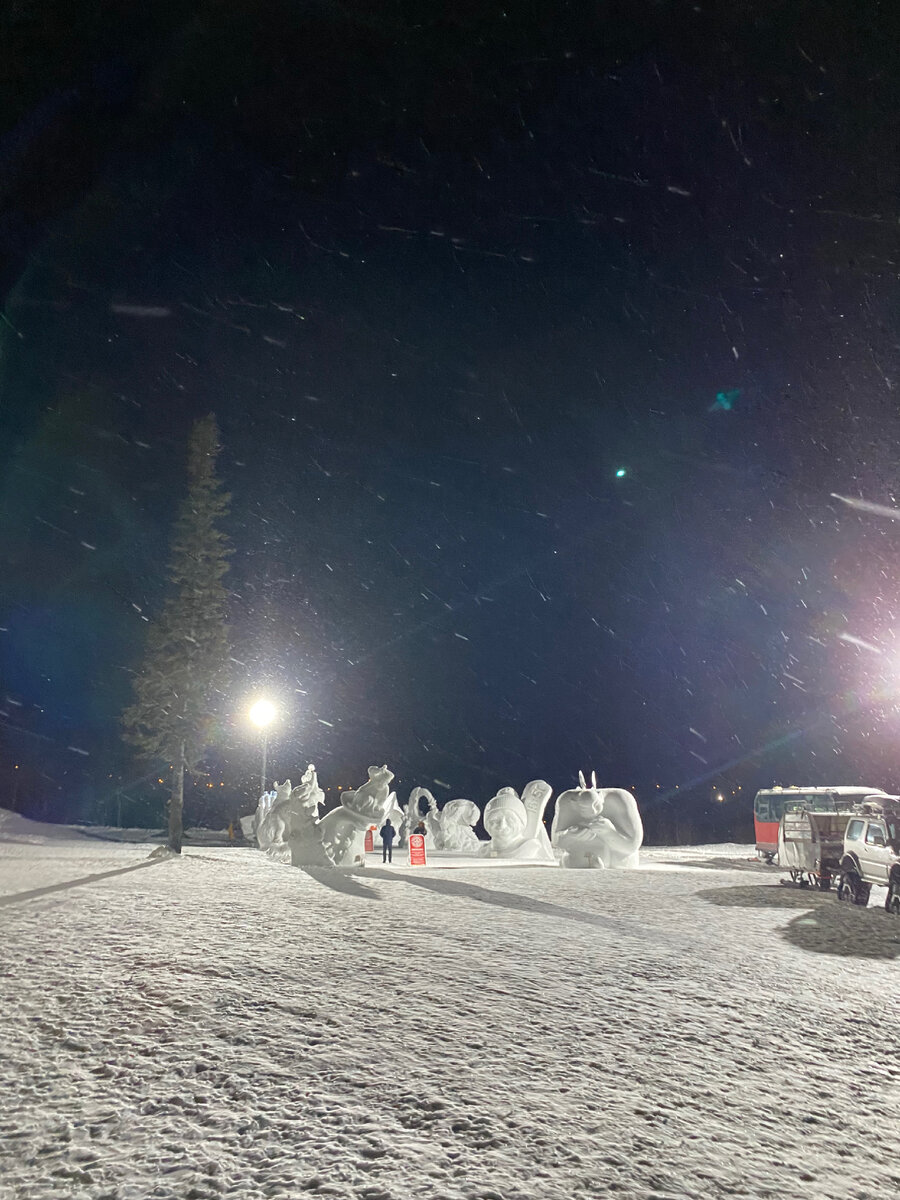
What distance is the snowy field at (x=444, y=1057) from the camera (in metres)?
3.51

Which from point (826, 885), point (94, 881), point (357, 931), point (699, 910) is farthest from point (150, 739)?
Result: point (826, 885)

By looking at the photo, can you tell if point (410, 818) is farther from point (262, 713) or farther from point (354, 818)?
point (354, 818)

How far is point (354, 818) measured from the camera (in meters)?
18.6

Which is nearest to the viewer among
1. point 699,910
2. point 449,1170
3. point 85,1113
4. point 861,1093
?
point 449,1170

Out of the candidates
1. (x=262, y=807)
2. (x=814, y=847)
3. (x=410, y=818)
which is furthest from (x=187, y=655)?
(x=814, y=847)

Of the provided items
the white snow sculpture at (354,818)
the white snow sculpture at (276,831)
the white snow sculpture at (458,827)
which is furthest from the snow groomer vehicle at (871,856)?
the white snow sculpture at (458,827)

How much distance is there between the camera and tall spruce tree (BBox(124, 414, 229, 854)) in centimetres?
2373

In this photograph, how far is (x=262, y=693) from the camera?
25.1 metres

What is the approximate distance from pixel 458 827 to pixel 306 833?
433 inches

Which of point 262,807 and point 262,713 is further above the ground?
point 262,713

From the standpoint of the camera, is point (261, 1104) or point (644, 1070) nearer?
point (261, 1104)

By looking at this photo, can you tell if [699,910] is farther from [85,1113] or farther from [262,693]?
[262,693]

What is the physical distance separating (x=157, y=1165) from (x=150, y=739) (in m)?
21.9

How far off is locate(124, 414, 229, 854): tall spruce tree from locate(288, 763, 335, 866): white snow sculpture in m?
5.58
